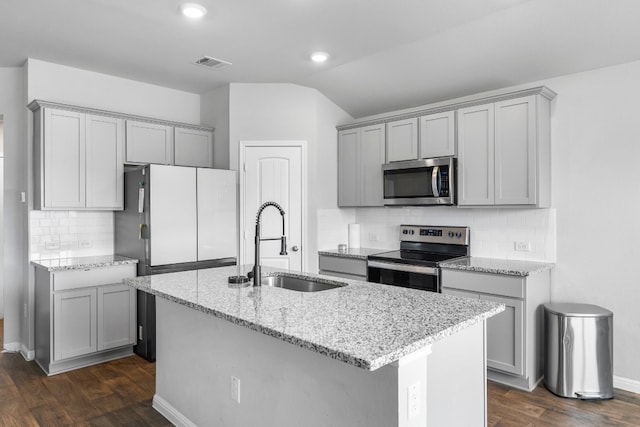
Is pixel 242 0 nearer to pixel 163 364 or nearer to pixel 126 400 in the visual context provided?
pixel 163 364

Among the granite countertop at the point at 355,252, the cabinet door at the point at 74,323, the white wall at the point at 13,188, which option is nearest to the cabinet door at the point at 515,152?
the granite countertop at the point at 355,252

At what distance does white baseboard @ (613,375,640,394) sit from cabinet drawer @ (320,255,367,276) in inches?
84.3

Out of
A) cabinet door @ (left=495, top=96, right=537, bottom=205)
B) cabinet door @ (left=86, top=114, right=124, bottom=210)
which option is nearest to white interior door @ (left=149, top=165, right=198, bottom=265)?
cabinet door @ (left=86, top=114, right=124, bottom=210)

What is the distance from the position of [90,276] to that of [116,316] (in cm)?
44

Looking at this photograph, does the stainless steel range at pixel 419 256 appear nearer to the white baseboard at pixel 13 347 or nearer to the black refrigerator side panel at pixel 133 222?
the black refrigerator side panel at pixel 133 222

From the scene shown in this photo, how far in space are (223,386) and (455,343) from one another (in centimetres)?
121

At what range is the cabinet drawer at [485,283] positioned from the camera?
3.15m

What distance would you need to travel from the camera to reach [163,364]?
9.00 ft

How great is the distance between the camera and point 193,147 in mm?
4648

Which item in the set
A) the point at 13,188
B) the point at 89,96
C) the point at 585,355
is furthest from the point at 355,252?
the point at 13,188

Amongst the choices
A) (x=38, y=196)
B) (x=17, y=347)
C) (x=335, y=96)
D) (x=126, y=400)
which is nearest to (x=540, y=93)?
(x=335, y=96)

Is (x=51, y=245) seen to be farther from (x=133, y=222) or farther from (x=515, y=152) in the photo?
(x=515, y=152)

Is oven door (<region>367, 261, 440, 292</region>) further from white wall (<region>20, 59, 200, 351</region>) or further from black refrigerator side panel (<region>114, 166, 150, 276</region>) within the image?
white wall (<region>20, 59, 200, 351</region>)

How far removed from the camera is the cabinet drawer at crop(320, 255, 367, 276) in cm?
420
